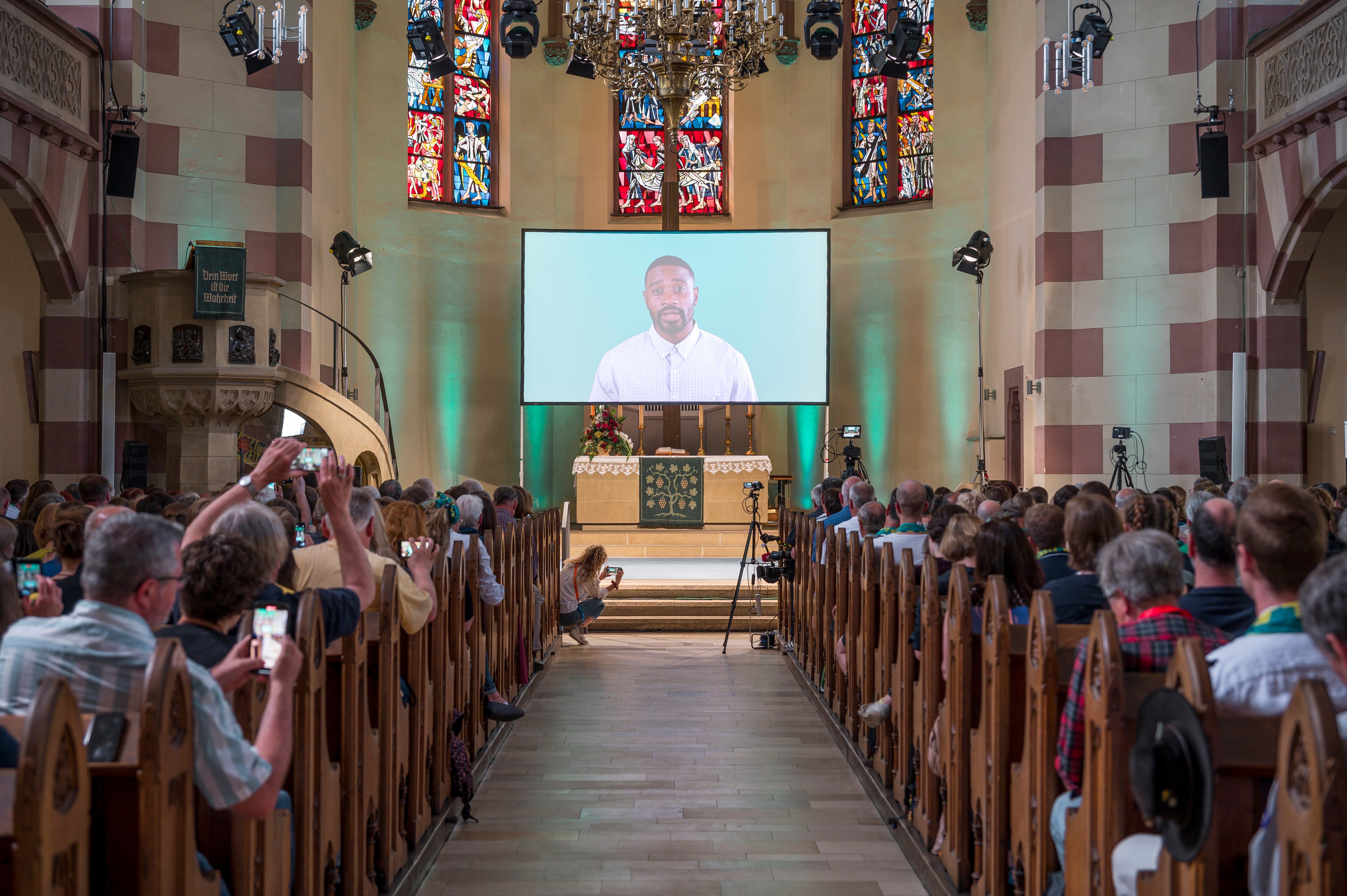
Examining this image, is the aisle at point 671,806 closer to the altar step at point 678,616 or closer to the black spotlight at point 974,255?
the altar step at point 678,616

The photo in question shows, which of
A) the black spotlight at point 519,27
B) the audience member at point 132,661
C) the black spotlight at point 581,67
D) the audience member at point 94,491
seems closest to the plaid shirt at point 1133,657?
the audience member at point 132,661

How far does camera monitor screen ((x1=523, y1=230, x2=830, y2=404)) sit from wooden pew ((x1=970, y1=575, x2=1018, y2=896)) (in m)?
9.47

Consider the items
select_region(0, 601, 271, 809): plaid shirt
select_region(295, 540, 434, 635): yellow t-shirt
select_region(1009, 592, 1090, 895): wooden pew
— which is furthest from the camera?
select_region(295, 540, 434, 635): yellow t-shirt

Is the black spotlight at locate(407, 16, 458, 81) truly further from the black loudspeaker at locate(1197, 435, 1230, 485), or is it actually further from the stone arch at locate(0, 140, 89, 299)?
the black loudspeaker at locate(1197, 435, 1230, 485)

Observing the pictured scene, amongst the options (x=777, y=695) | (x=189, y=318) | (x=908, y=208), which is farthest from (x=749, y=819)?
(x=908, y=208)

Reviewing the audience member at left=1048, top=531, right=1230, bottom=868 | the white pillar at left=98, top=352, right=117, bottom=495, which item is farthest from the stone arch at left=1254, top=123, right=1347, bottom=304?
the white pillar at left=98, top=352, right=117, bottom=495

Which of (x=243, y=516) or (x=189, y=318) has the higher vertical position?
(x=189, y=318)

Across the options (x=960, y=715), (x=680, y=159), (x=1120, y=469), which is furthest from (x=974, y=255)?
(x=960, y=715)

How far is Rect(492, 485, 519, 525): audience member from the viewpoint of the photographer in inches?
275

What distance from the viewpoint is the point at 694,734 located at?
18.5ft

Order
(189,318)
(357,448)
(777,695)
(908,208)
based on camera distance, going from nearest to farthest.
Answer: (777,695), (189,318), (357,448), (908,208)

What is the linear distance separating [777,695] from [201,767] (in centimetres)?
494

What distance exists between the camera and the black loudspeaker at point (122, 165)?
9000 millimetres

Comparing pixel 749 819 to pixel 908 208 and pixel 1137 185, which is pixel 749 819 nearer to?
pixel 1137 185
